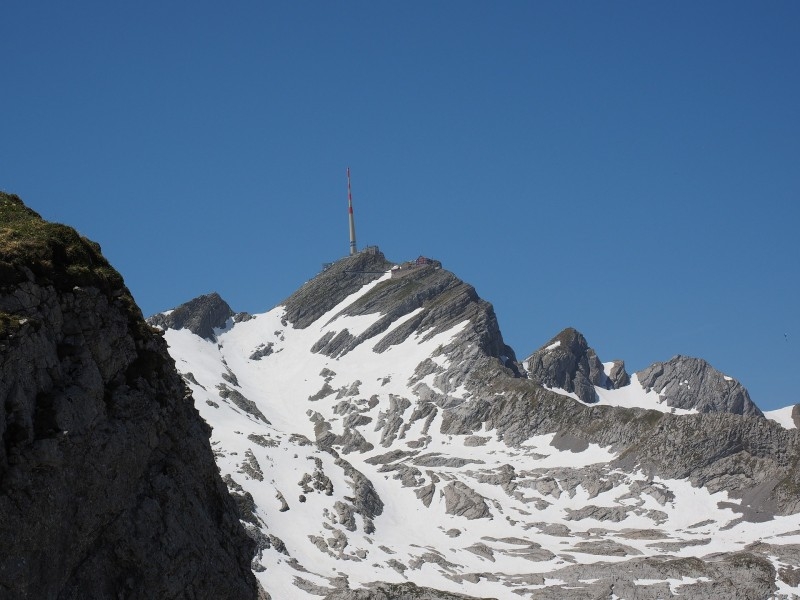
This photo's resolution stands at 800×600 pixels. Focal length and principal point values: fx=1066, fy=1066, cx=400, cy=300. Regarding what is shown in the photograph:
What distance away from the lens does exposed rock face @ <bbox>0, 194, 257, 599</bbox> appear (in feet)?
98.3

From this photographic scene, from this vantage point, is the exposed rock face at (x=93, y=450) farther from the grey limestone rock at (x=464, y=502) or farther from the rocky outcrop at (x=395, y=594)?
the grey limestone rock at (x=464, y=502)

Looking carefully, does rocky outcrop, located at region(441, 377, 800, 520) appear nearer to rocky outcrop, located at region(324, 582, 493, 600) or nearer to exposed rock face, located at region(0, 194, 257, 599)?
rocky outcrop, located at region(324, 582, 493, 600)

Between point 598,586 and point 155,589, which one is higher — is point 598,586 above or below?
above

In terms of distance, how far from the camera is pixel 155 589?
32.8 meters

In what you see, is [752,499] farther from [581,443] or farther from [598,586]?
[598,586]

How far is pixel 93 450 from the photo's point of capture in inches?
1276

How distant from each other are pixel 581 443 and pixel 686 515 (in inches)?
1172

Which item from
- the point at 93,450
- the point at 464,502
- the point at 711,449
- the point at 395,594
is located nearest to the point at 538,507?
the point at 464,502

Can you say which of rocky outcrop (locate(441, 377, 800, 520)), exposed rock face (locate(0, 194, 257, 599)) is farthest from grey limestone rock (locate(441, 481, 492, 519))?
exposed rock face (locate(0, 194, 257, 599))

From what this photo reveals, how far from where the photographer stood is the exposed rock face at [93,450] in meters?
30.0

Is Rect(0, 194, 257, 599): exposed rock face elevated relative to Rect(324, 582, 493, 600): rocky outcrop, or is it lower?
lower

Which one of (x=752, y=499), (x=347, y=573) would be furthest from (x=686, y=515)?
(x=347, y=573)

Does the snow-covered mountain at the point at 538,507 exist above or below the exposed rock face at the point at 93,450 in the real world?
above

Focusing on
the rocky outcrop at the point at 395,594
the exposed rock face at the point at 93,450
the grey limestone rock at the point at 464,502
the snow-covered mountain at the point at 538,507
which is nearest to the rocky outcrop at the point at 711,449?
the snow-covered mountain at the point at 538,507
